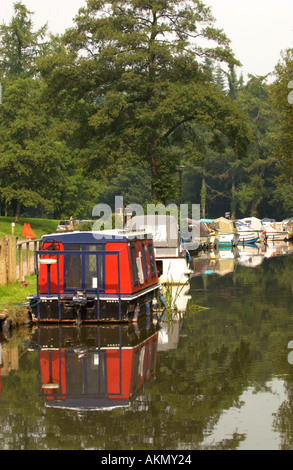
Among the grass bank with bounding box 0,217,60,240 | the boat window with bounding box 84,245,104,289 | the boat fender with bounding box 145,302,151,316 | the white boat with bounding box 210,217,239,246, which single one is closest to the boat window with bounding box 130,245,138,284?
the boat window with bounding box 84,245,104,289

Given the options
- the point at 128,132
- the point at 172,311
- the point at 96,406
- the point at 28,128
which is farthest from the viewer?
the point at 28,128

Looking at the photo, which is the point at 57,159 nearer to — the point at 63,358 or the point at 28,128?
the point at 28,128

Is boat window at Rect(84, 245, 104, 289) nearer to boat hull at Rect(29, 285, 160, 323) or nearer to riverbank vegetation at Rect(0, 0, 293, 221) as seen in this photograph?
boat hull at Rect(29, 285, 160, 323)

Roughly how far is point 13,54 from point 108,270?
61644mm

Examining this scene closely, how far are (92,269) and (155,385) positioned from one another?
23.9 ft

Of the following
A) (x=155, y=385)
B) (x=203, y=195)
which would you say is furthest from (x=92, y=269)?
(x=203, y=195)

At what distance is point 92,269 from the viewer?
892 inches

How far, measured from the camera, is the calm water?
12.4 metres

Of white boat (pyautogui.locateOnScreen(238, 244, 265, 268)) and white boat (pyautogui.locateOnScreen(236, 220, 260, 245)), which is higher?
white boat (pyautogui.locateOnScreen(236, 220, 260, 245))

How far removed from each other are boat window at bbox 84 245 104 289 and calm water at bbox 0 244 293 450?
1.44 meters

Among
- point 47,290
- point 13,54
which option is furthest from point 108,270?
point 13,54

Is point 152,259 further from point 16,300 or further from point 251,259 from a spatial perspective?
point 251,259

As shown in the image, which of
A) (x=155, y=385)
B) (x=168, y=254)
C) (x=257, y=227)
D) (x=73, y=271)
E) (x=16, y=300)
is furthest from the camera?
(x=257, y=227)

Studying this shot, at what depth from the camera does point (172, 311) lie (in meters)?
25.9
